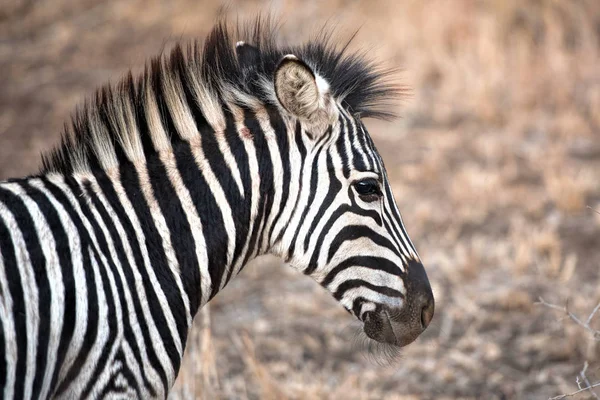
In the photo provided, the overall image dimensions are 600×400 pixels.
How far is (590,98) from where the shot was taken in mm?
10078

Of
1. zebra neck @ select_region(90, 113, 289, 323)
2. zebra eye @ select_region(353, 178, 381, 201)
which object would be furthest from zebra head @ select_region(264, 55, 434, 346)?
zebra neck @ select_region(90, 113, 289, 323)

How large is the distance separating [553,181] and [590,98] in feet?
8.59

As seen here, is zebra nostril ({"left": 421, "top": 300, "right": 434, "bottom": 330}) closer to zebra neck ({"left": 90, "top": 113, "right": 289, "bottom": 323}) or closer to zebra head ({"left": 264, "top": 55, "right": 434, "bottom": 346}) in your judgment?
zebra head ({"left": 264, "top": 55, "right": 434, "bottom": 346})

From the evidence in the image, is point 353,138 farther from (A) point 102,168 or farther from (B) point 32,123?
(B) point 32,123

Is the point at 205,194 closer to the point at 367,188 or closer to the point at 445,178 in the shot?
the point at 367,188

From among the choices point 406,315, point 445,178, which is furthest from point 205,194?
point 445,178

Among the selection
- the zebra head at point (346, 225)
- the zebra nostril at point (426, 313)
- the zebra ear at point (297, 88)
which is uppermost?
the zebra ear at point (297, 88)

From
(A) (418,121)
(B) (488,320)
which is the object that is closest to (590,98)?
(A) (418,121)

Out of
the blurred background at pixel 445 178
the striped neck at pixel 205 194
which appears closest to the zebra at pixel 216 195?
the striped neck at pixel 205 194

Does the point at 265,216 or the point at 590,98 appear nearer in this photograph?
the point at 265,216

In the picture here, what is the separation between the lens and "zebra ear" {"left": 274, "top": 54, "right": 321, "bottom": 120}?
307 cm

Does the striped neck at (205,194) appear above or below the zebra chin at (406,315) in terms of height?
above

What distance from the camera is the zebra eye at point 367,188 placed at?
322 centimetres

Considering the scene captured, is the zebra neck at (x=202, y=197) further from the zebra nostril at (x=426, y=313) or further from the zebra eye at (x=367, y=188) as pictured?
the zebra nostril at (x=426, y=313)
